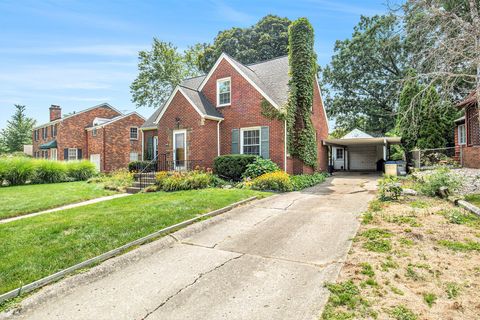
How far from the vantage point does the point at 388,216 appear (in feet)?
21.9

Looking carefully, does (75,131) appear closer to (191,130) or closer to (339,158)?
(191,130)

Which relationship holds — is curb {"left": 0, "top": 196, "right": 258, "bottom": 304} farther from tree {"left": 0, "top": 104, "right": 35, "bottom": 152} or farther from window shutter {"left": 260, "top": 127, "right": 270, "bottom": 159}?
tree {"left": 0, "top": 104, "right": 35, "bottom": 152}

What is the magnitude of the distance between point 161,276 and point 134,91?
37321 mm

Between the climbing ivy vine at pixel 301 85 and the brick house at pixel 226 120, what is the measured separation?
0.61 m

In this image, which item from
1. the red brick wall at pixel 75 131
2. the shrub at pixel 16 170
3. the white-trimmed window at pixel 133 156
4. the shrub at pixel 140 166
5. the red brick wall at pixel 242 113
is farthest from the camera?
the red brick wall at pixel 75 131

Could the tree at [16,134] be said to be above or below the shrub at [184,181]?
above

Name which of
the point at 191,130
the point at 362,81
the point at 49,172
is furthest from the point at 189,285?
the point at 362,81

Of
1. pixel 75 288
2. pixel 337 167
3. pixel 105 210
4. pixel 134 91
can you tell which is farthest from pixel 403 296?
pixel 134 91

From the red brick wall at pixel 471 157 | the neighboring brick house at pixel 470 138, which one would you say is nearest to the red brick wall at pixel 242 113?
the neighboring brick house at pixel 470 138

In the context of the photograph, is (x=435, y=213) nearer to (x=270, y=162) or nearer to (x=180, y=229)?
(x=180, y=229)

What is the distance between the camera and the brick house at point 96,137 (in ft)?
87.9

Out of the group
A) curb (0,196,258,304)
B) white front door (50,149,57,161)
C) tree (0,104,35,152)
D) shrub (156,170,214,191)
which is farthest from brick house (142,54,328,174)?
tree (0,104,35,152)

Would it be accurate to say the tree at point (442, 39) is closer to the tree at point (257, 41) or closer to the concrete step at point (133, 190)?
the concrete step at point (133, 190)

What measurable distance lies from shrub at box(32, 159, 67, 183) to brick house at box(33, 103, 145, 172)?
26.4 ft
